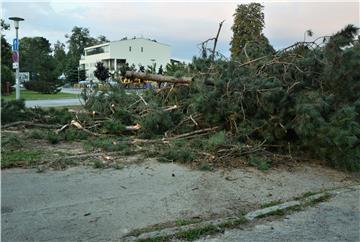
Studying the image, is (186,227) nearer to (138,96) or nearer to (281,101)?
(281,101)

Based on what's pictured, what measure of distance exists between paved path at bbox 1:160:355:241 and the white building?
2807 inches

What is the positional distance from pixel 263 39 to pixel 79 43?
340 feet

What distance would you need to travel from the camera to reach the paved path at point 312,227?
4.09m

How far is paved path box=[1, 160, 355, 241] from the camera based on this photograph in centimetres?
411

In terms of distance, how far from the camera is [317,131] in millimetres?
6535

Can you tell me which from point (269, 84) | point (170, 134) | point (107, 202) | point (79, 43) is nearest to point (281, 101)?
point (269, 84)

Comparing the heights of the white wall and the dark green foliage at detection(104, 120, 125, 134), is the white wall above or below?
above

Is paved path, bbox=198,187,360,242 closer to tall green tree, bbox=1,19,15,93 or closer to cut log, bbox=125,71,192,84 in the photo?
cut log, bbox=125,71,192,84

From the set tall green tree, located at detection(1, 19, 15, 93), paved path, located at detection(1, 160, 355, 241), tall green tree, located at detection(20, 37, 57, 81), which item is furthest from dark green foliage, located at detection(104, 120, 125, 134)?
tall green tree, located at detection(20, 37, 57, 81)

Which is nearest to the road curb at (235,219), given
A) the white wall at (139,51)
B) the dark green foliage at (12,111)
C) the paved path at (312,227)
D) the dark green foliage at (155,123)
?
the paved path at (312,227)

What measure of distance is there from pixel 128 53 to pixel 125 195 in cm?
7826

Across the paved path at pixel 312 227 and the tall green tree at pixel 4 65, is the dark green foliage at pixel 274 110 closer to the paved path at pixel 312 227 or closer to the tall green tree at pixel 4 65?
the paved path at pixel 312 227

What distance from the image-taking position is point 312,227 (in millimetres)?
4418

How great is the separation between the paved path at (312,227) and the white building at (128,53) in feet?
239
